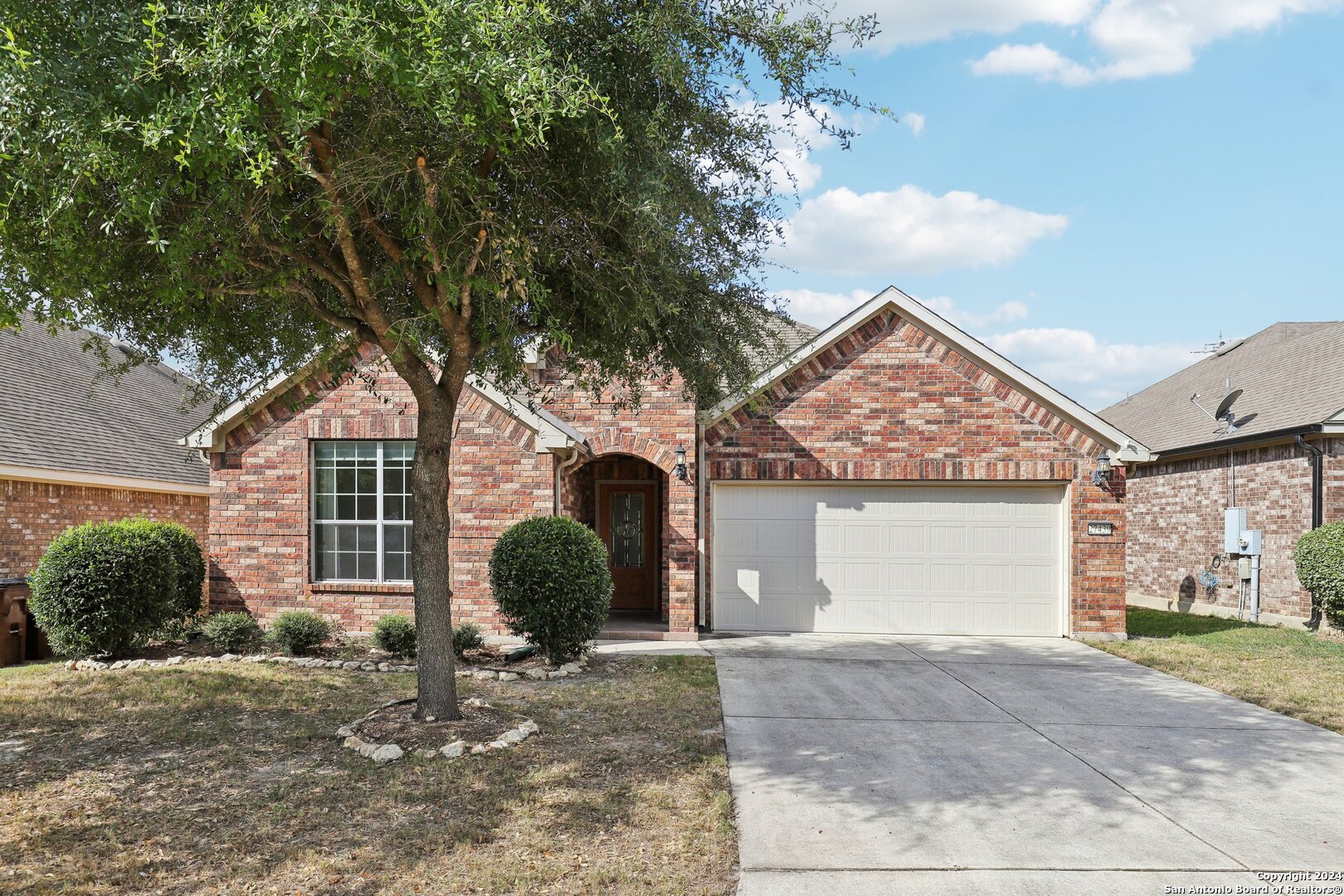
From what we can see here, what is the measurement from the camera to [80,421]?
1592cm

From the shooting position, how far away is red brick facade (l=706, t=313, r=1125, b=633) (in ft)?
42.7

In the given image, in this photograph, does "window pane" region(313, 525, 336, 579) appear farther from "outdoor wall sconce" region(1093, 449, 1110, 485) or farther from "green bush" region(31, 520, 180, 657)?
"outdoor wall sconce" region(1093, 449, 1110, 485)

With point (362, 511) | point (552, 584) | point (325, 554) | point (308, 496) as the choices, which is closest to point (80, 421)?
point (308, 496)

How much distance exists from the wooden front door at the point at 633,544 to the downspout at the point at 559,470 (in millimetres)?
2908

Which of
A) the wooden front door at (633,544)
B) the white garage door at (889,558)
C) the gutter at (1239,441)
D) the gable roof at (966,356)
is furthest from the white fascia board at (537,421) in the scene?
the gutter at (1239,441)

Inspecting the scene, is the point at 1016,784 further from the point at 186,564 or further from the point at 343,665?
the point at 186,564

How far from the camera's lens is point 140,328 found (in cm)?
789

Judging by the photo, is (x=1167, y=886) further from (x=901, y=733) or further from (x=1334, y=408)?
(x=1334, y=408)

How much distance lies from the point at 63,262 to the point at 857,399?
32.5 feet

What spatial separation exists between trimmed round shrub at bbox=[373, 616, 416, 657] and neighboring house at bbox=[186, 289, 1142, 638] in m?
1.25

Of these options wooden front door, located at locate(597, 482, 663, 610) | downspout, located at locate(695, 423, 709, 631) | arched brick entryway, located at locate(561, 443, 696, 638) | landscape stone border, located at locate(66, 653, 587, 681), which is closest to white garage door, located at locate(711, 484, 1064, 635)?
downspout, located at locate(695, 423, 709, 631)

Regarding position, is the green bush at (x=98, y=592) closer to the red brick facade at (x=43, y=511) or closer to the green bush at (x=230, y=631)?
the green bush at (x=230, y=631)

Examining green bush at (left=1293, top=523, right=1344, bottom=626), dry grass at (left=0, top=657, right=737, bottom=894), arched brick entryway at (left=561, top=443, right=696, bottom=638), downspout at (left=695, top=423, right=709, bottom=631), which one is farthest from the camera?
green bush at (left=1293, top=523, right=1344, bottom=626)

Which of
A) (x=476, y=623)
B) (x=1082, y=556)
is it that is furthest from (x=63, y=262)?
(x=1082, y=556)
